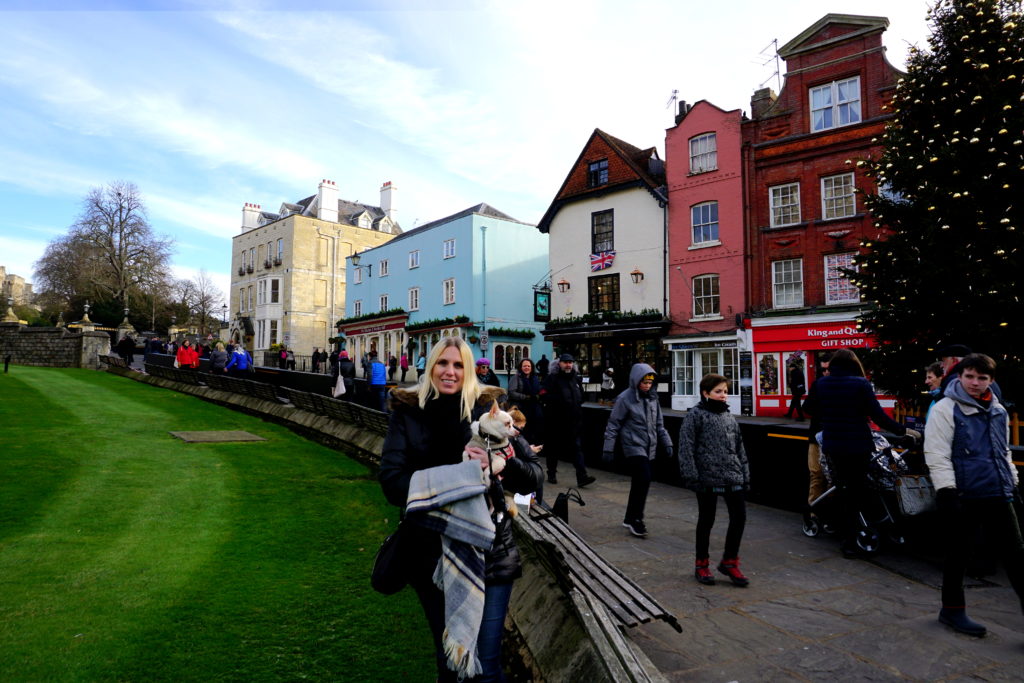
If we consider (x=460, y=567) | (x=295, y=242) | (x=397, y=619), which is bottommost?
(x=397, y=619)

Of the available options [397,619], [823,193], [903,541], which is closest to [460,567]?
[397,619]

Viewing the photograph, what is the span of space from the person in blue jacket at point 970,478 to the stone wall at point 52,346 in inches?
1408

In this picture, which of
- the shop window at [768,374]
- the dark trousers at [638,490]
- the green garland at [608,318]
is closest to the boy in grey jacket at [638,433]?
the dark trousers at [638,490]

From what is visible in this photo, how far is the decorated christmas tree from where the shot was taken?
1009cm

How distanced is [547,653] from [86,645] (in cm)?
275

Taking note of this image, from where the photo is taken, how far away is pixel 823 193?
866 inches

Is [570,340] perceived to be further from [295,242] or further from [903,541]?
[295,242]

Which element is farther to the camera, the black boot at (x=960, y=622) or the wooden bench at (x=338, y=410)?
the wooden bench at (x=338, y=410)

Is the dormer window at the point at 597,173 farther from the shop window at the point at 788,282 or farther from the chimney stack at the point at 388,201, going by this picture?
the chimney stack at the point at 388,201

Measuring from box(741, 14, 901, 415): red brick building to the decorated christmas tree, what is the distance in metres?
9.86

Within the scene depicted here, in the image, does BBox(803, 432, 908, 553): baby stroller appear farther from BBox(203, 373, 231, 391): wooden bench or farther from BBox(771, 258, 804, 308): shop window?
BBox(771, 258, 804, 308): shop window

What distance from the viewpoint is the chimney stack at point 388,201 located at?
5672cm

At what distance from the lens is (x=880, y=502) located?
19.8ft

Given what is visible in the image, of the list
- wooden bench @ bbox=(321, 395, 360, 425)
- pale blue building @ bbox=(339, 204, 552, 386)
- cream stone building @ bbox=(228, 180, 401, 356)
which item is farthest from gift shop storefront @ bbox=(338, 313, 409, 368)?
wooden bench @ bbox=(321, 395, 360, 425)
